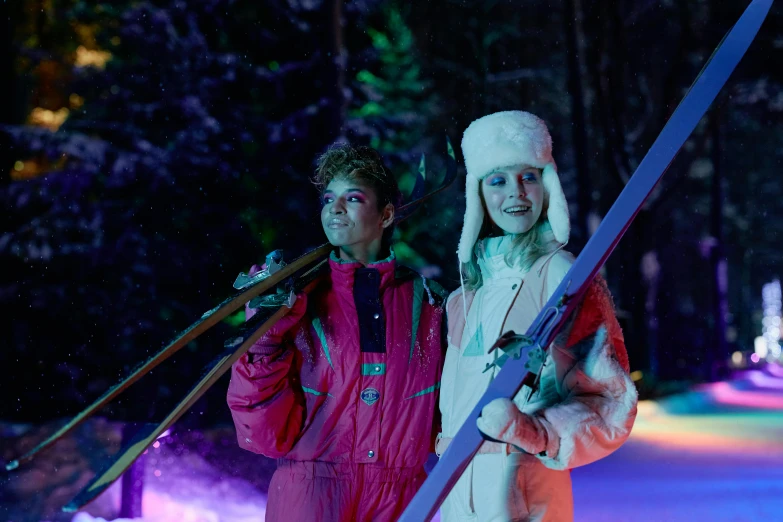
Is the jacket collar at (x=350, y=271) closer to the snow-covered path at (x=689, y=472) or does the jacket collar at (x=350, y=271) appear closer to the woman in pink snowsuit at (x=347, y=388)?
the woman in pink snowsuit at (x=347, y=388)

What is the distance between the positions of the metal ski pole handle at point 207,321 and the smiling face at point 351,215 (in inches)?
2.8

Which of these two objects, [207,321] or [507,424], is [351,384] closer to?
[207,321]

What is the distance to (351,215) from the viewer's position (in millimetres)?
2422

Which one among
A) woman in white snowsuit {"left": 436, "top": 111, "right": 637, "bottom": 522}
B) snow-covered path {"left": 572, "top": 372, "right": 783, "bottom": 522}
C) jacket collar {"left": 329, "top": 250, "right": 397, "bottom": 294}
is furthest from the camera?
snow-covered path {"left": 572, "top": 372, "right": 783, "bottom": 522}

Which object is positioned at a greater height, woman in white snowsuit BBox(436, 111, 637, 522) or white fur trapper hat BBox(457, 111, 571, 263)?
white fur trapper hat BBox(457, 111, 571, 263)

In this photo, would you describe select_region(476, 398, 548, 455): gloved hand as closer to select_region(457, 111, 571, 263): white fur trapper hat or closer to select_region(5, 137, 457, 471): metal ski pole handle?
select_region(457, 111, 571, 263): white fur trapper hat

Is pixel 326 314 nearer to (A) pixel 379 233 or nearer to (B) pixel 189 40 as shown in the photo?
(A) pixel 379 233

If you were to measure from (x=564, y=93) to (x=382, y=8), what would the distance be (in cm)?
801

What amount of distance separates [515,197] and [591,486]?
3.85 meters

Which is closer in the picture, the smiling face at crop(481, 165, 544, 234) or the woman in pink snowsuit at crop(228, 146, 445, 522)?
the smiling face at crop(481, 165, 544, 234)

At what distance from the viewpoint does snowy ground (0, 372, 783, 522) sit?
176 inches

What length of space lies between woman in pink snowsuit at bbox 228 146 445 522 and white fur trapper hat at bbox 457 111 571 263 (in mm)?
396

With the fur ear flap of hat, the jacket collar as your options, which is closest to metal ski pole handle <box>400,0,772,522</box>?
the fur ear flap of hat

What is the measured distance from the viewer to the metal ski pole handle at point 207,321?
1.66 metres
